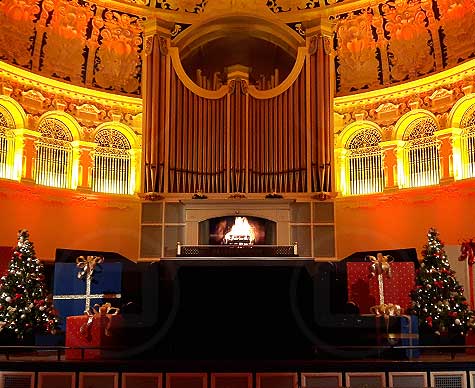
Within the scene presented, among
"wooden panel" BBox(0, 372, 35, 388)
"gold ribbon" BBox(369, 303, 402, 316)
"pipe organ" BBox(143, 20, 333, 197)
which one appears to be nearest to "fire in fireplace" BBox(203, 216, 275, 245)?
"pipe organ" BBox(143, 20, 333, 197)

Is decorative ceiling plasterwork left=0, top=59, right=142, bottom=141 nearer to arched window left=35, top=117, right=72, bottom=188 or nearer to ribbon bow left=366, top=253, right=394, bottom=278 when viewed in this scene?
arched window left=35, top=117, right=72, bottom=188

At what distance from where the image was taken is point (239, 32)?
16844 millimetres

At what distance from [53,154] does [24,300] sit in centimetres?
517

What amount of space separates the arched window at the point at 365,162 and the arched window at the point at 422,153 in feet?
2.33

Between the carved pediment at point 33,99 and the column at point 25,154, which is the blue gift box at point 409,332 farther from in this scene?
the carved pediment at point 33,99

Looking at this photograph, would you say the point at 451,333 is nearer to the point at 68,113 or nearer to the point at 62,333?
the point at 62,333

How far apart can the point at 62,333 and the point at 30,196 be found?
4.04m

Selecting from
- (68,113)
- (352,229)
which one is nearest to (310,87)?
(352,229)

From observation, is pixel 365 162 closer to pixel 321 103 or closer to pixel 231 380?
pixel 321 103

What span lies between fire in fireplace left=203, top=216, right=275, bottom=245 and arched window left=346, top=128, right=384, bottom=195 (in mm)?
2497

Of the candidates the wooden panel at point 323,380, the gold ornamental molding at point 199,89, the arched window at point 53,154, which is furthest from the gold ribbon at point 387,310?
the arched window at point 53,154

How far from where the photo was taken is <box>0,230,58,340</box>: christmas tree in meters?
10.9

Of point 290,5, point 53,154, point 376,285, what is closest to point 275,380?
point 376,285

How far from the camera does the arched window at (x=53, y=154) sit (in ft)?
49.3
